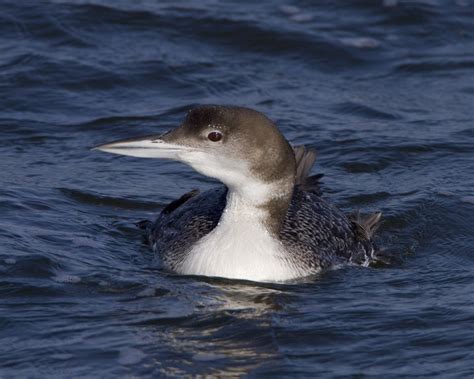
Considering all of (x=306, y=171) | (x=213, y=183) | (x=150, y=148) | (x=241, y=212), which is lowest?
(x=213, y=183)

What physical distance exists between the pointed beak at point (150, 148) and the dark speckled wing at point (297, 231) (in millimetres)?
873

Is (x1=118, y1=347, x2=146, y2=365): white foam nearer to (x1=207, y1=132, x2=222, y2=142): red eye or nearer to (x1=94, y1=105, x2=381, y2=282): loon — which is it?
(x1=94, y1=105, x2=381, y2=282): loon

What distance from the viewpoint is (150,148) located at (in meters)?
7.99

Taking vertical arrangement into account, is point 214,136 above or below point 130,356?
above

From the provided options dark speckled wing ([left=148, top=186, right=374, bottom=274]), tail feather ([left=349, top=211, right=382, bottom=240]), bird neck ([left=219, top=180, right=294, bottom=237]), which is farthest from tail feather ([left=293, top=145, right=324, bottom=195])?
bird neck ([left=219, top=180, right=294, bottom=237])

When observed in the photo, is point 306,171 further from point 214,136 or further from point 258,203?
point 214,136

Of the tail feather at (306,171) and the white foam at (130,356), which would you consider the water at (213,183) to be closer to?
the white foam at (130,356)

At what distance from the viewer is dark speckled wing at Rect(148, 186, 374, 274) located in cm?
876

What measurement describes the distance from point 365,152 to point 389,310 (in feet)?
11.9

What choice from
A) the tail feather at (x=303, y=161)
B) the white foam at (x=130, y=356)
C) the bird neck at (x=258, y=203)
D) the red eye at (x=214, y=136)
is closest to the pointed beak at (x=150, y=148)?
the red eye at (x=214, y=136)

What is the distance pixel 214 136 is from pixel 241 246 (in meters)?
0.75

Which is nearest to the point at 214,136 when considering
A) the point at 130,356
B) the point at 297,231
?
the point at 297,231

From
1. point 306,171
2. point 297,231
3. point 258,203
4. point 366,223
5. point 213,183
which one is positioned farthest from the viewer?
point 213,183

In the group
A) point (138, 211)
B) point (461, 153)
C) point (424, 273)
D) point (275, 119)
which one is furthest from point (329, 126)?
point (424, 273)
